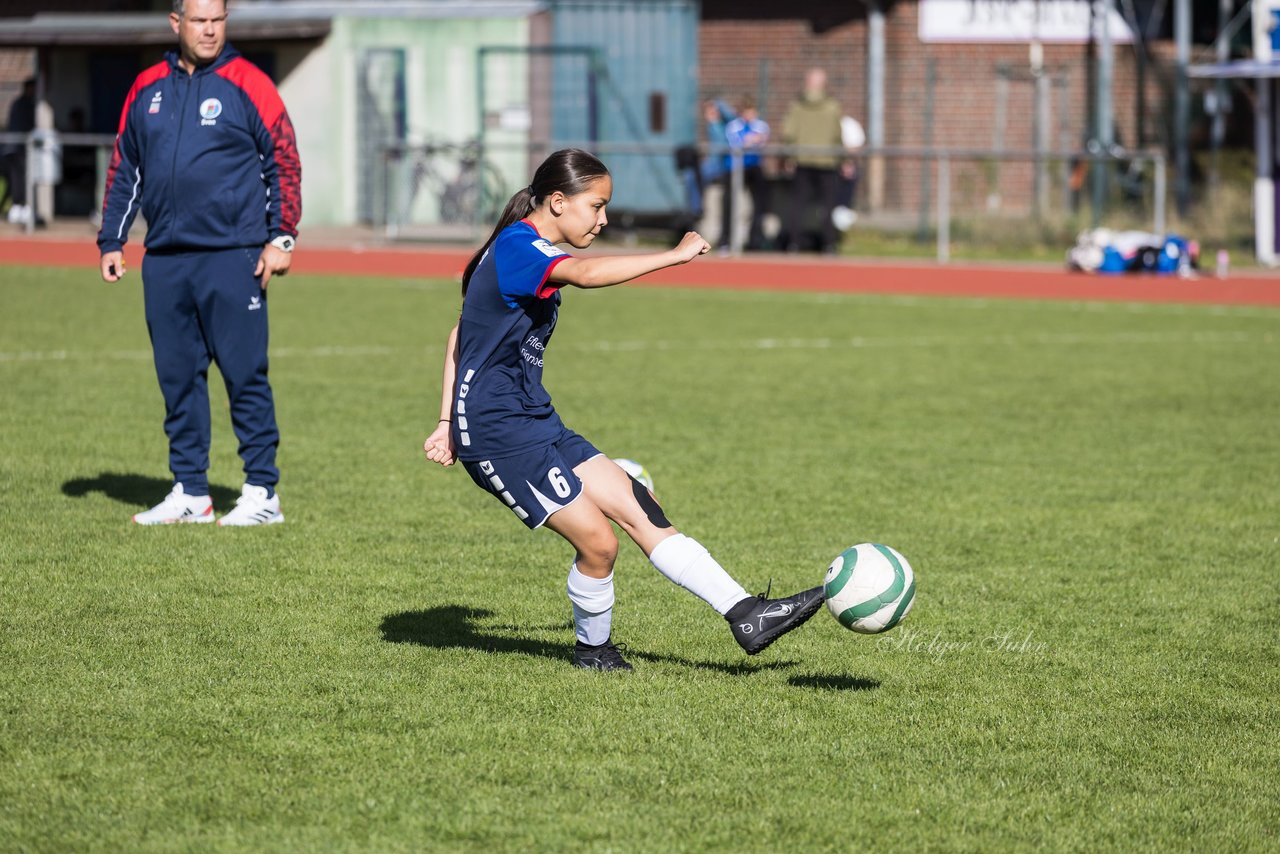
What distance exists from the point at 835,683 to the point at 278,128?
3682 mm

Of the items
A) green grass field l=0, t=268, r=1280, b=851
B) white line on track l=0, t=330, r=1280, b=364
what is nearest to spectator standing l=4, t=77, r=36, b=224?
white line on track l=0, t=330, r=1280, b=364

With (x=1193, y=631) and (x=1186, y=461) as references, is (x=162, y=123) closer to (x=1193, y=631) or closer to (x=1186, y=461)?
(x=1193, y=631)

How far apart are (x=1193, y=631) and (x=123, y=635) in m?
3.74

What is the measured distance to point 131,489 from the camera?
8.65 m

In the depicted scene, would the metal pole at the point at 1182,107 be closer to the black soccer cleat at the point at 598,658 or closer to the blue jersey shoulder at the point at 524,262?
the black soccer cleat at the point at 598,658

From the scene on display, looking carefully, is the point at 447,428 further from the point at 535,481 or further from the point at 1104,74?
the point at 1104,74

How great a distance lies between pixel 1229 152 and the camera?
1065 inches

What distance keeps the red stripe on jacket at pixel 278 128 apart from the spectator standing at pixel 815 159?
50.4 ft

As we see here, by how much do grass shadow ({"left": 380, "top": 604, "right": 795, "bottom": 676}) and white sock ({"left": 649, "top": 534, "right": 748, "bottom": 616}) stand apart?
A: 14.1 inches

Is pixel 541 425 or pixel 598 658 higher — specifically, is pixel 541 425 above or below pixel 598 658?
above

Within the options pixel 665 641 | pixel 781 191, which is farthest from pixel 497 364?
pixel 781 191

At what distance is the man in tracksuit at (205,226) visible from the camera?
25.0ft

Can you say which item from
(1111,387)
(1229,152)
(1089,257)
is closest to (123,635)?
(1111,387)

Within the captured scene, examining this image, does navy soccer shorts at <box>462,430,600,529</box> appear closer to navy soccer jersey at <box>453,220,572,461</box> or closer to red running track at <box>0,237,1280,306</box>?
navy soccer jersey at <box>453,220,572,461</box>
